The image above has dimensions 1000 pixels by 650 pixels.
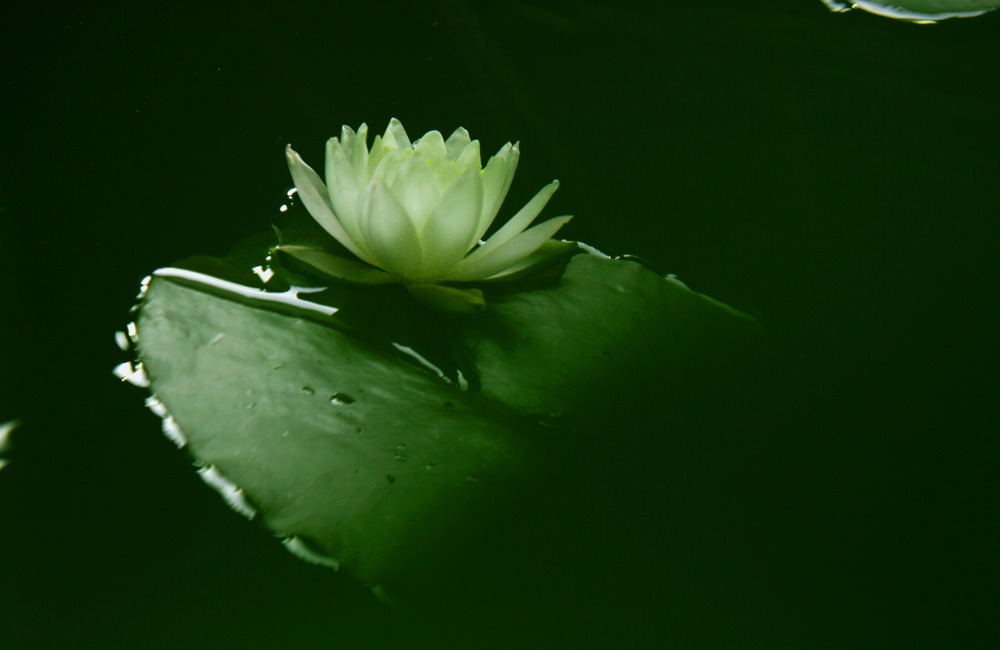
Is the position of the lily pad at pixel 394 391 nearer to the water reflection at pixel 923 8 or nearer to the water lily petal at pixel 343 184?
the water lily petal at pixel 343 184

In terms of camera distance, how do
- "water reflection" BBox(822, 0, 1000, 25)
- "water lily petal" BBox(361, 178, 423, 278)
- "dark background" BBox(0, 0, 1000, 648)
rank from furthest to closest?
1. "water reflection" BBox(822, 0, 1000, 25)
2. "water lily petal" BBox(361, 178, 423, 278)
3. "dark background" BBox(0, 0, 1000, 648)

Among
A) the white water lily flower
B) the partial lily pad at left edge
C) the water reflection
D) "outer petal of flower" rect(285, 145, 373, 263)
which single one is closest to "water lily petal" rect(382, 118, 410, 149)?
the white water lily flower

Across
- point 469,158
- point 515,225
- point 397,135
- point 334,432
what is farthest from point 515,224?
point 334,432

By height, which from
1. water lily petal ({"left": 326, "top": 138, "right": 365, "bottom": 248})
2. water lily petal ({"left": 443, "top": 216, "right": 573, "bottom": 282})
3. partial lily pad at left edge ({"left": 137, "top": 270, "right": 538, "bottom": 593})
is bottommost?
partial lily pad at left edge ({"left": 137, "top": 270, "right": 538, "bottom": 593})

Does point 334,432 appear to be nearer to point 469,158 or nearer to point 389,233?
point 389,233

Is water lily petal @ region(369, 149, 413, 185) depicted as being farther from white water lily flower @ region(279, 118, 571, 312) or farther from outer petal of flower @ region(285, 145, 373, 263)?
outer petal of flower @ region(285, 145, 373, 263)

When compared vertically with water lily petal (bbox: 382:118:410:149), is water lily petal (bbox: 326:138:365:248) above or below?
below

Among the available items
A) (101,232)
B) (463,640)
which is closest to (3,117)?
(101,232)
